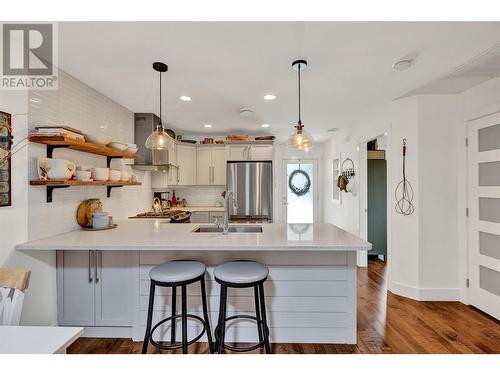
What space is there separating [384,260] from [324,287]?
3.13m

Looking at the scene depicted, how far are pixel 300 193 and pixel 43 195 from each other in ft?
16.3

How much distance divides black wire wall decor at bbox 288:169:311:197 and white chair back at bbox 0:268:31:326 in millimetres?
5297

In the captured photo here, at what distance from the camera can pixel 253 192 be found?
4402 millimetres

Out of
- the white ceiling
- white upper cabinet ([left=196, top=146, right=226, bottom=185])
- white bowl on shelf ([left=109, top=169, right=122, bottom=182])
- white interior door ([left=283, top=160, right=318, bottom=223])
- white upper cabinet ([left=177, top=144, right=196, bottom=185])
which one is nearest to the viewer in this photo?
the white ceiling

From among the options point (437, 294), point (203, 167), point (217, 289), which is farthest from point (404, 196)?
point (203, 167)

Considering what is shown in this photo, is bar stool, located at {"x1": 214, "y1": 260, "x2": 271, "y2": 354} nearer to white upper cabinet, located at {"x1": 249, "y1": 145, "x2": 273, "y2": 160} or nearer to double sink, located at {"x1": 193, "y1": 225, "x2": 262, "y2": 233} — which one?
double sink, located at {"x1": 193, "y1": 225, "x2": 262, "y2": 233}

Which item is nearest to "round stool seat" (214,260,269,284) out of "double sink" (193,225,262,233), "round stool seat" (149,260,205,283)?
"round stool seat" (149,260,205,283)

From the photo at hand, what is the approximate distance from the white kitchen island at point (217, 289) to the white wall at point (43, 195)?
129 millimetres

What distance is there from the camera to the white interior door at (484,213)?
2471 millimetres

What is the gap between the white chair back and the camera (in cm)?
113

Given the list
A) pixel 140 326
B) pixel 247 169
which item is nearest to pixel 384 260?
pixel 247 169

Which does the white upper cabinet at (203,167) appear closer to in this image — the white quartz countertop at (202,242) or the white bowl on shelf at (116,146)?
the white bowl on shelf at (116,146)
